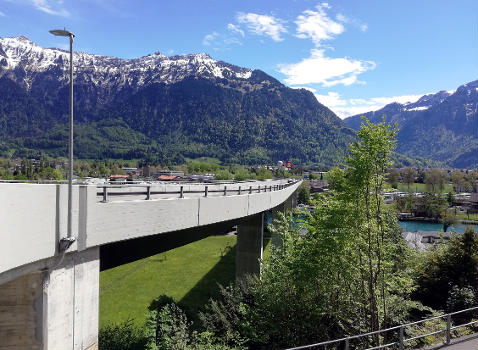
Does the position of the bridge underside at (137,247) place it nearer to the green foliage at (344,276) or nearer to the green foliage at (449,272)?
the green foliage at (344,276)

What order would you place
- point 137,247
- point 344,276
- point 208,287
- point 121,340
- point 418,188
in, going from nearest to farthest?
point 137,247 < point 344,276 < point 121,340 < point 208,287 < point 418,188

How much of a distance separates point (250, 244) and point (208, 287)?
6.26 meters

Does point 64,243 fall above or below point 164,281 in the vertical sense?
above

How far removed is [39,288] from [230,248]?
40.0 meters

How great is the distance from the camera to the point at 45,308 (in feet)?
26.5

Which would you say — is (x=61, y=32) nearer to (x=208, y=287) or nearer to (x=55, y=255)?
(x=55, y=255)

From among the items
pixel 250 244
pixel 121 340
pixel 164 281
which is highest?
pixel 250 244

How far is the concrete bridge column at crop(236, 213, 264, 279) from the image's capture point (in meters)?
28.8

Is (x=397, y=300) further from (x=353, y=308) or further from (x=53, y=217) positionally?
(x=53, y=217)

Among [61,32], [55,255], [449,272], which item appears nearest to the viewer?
[55,255]

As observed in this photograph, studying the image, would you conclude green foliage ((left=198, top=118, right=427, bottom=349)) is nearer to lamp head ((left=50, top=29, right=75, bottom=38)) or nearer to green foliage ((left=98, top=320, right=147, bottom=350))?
green foliage ((left=98, top=320, right=147, bottom=350))

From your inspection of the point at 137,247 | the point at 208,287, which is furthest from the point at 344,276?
the point at 208,287

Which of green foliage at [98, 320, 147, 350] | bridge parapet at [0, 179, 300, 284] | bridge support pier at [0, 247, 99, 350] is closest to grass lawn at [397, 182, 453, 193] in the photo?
green foliage at [98, 320, 147, 350]

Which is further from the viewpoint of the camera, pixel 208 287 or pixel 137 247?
pixel 208 287
